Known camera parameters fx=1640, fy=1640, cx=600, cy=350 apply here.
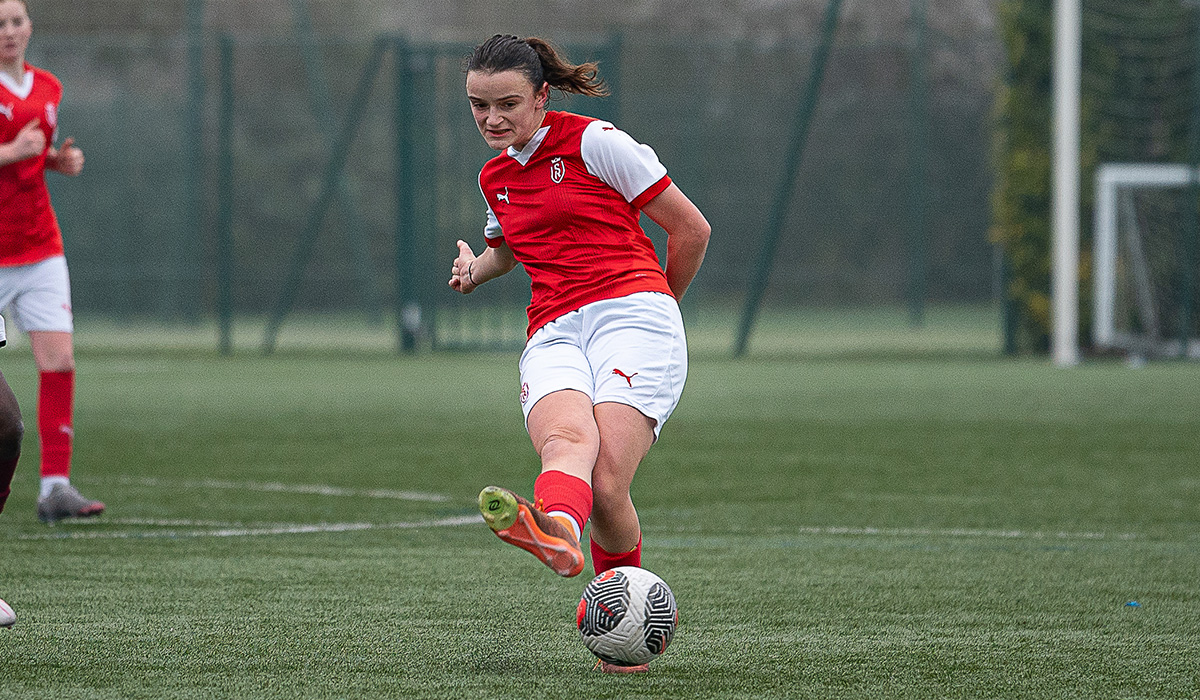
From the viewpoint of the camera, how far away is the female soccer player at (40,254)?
593cm

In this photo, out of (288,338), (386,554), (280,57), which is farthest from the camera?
(280,57)

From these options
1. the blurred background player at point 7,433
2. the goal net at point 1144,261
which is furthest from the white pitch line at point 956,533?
the goal net at point 1144,261

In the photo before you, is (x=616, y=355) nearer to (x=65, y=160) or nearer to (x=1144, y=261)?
(x=65, y=160)

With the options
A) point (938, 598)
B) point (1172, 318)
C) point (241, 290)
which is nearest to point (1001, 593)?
point (938, 598)

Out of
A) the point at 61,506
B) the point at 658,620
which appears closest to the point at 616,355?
the point at 658,620

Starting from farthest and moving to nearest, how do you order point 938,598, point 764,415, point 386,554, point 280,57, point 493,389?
point 280,57 → point 493,389 → point 764,415 → point 386,554 → point 938,598

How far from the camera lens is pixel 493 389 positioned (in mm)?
12734

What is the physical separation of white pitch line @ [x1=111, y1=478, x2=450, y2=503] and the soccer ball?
3125 millimetres

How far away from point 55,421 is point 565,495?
3.42 meters

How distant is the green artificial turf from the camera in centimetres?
351

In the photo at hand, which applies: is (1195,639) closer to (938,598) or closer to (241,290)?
(938,598)

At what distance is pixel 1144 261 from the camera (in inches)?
641

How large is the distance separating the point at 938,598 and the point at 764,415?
5.92 m

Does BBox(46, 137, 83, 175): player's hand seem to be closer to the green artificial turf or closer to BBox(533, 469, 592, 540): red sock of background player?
the green artificial turf
